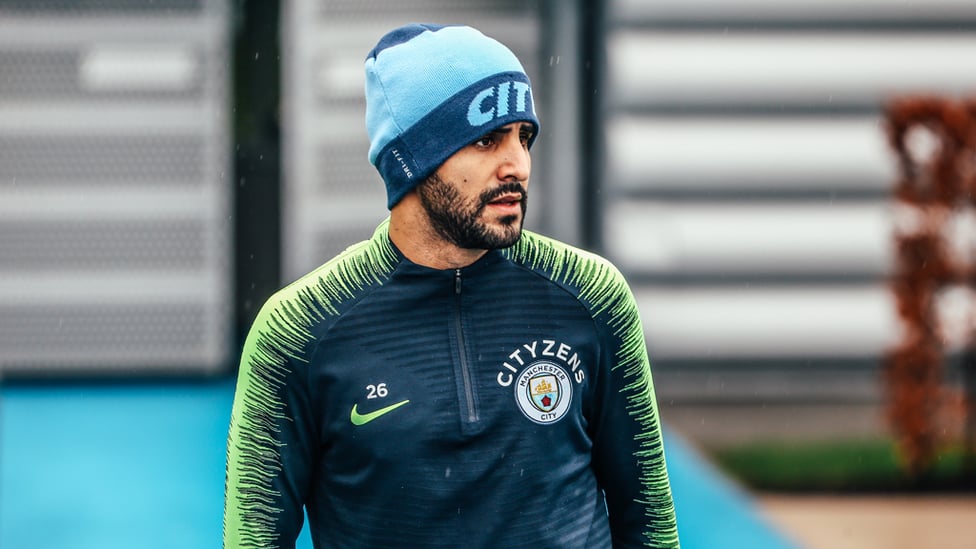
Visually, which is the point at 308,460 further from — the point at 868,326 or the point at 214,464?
the point at 868,326

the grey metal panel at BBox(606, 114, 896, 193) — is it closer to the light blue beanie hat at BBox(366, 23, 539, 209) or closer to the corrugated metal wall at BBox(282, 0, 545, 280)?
the corrugated metal wall at BBox(282, 0, 545, 280)

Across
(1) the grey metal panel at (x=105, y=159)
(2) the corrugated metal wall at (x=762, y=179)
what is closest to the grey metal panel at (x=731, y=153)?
(2) the corrugated metal wall at (x=762, y=179)

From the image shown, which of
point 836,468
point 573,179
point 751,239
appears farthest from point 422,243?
point 751,239

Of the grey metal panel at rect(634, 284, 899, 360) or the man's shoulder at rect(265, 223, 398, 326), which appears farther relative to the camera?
the grey metal panel at rect(634, 284, 899, 360)

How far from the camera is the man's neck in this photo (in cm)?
230

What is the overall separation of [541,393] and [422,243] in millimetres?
340

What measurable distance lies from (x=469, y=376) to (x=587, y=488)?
0.32 meters

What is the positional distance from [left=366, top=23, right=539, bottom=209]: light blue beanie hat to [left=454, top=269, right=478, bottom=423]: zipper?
198 millimetres

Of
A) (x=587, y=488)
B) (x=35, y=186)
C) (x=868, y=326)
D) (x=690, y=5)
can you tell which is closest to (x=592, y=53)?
(x=690, y=5)

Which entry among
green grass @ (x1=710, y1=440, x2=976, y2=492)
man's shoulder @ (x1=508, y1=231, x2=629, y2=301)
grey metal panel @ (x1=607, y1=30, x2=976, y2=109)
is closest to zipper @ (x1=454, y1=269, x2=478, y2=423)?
man's shoulder @ (x1=508, y1=231, x2=629, y2=301)

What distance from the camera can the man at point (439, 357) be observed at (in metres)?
2.22

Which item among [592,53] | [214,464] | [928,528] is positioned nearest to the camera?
[928,528]

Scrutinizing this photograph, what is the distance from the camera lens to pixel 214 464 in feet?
23.5

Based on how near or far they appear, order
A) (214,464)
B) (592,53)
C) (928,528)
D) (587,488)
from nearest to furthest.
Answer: (587,488), (928,528), (214,464), (592,53)
